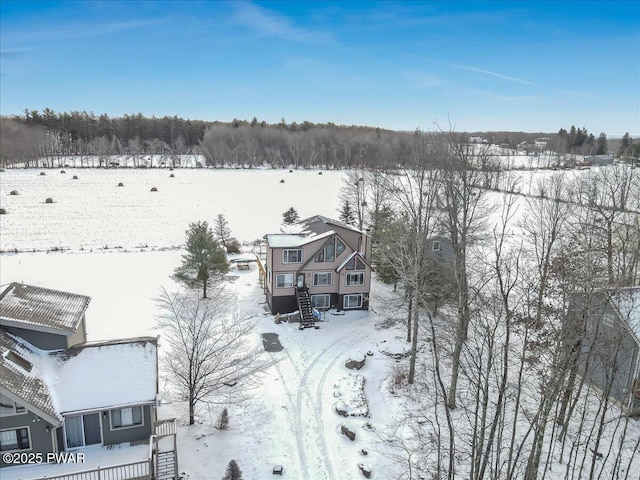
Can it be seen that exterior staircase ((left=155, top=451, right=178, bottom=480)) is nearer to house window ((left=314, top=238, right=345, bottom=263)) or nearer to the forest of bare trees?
house window ((left=314, top=238, right=345, bottom=263))

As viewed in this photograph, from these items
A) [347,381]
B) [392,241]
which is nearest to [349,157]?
[392,241]

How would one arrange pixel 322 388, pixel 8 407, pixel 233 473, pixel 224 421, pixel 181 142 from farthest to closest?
1. pixel 181 142
2. pixel 322 388
3. pixel 224 421
4. pixel 233 473
5. pixel 8 407

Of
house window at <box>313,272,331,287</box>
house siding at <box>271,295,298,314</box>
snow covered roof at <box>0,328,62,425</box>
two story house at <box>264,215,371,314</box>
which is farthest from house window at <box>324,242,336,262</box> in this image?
snow covered roof at <box>0,328,62,425</box>

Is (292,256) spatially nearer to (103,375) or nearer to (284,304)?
(284,304)

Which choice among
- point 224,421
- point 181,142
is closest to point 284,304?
point 224,421

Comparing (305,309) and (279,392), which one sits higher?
(305,309)

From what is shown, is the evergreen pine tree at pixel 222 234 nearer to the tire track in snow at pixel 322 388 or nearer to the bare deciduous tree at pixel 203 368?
the tire track in snow at pixel 322 388

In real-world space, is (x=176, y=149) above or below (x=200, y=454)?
above

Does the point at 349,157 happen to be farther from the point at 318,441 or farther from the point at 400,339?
the point at 318,441
